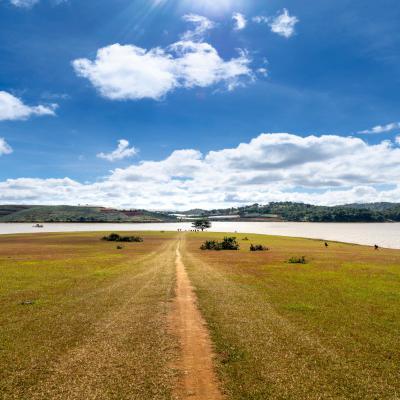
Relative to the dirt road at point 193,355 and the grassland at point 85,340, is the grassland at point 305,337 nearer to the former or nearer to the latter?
the dirt road at point 193,355

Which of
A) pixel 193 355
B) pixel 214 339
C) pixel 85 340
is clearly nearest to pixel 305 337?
→ pixel 214 339

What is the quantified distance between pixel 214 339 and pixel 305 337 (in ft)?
16.9

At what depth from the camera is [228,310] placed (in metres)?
24.1

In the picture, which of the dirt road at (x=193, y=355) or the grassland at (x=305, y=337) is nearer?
the dirt road at (x=193, y=355)

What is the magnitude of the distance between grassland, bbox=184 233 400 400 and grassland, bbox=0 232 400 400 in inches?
2.6

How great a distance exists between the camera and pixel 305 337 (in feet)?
61.0

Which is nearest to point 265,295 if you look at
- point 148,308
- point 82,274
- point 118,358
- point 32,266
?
point 148,308

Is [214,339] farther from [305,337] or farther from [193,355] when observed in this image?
[305,337]

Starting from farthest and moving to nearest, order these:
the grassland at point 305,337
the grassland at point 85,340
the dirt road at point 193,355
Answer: the grassland at point 305,337, the grassland at point 85,340, the dirt road at point 193,355

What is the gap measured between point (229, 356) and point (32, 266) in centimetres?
4135

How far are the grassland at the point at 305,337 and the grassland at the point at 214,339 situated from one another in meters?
0.07

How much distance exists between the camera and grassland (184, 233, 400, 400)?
13227mm

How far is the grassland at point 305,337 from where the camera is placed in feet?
43.4

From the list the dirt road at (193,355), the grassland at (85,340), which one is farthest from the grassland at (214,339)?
the dirt road at (193,355)
